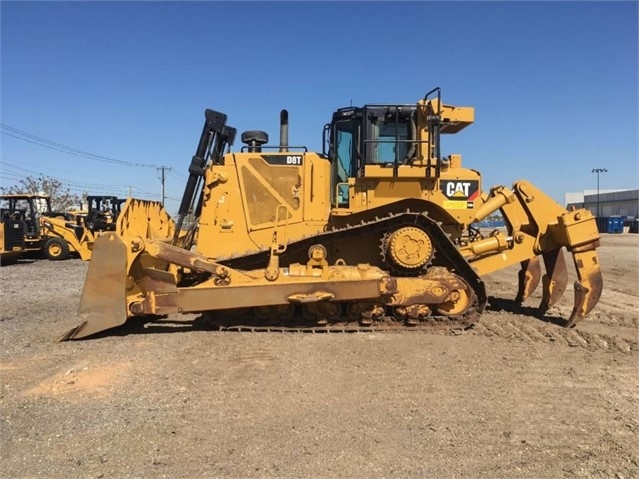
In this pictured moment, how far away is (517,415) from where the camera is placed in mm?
4297

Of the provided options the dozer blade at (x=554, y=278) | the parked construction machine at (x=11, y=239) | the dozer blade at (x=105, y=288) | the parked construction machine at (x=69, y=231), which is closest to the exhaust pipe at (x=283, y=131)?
the dozer blade at (x=105, y=288)

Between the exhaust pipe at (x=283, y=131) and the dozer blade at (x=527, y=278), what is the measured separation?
5.12 meters

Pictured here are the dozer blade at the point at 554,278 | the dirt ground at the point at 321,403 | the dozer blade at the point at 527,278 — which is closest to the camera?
the dirt ground at the point at 321,403

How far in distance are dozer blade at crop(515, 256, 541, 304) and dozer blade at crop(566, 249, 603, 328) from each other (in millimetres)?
1612

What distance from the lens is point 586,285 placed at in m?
7.45

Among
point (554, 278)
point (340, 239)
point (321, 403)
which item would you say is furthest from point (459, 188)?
point (321, 403)

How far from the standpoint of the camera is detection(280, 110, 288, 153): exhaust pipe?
786 cm

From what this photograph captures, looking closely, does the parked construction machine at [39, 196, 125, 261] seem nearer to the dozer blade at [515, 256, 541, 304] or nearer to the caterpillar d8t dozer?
the caterpillar d8t dozer

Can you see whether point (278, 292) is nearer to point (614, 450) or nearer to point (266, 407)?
point (266, 407)

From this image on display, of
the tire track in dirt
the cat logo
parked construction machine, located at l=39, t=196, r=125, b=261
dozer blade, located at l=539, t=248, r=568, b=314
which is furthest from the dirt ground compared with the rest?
parked construction machine, located at l=39, t=196, r=125, b=261

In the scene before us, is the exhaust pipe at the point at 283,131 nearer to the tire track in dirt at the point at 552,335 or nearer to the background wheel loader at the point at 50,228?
the tire track in dirt at the point at 552,335

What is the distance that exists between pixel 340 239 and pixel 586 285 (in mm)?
3932

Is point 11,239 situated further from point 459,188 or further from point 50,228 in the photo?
point 459,188

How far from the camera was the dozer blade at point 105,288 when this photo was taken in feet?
21.7
